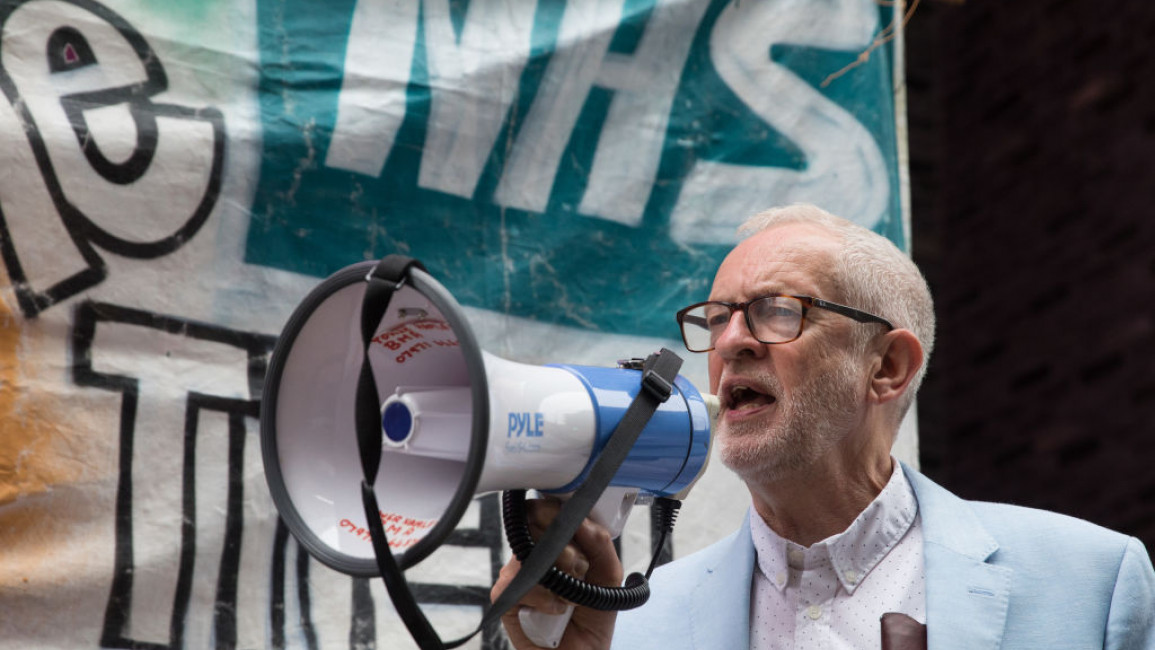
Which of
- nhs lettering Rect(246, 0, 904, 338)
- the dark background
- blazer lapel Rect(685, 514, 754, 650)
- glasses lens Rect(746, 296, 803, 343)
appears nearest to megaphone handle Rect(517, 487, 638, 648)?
blazer lapel Rect(685, 514, 754, 650)

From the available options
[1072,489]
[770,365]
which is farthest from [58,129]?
[1072,489]

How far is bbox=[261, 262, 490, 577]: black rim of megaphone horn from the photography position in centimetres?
152

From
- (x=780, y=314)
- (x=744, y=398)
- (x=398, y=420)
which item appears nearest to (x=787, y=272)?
(x=780, y=314)

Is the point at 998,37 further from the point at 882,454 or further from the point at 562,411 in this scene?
the point at 562,411

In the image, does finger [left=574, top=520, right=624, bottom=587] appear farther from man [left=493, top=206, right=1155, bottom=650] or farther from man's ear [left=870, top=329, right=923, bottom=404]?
man's ear [left=870, top=329, right=923, bottom=404]

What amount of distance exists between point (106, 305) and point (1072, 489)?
3436 millimetres

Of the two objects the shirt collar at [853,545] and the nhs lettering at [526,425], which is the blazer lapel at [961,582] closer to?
the shirt collar at [853,545]

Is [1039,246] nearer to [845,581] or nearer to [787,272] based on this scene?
[787,272]

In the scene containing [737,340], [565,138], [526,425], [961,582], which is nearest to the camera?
[526,425]

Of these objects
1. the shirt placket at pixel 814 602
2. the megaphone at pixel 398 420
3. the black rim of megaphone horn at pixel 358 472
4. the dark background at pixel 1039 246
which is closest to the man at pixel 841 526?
the shirt placket at pixel 814 602

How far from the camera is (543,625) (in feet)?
6.24

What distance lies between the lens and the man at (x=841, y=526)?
6.49ft

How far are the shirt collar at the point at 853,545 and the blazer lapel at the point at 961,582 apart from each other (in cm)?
4

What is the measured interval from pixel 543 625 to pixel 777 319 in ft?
2.13
